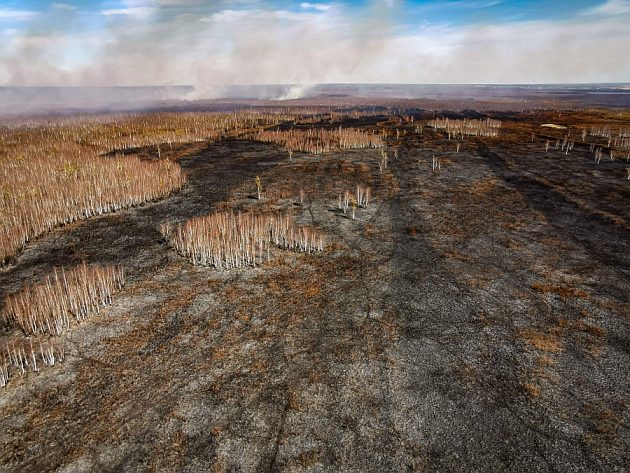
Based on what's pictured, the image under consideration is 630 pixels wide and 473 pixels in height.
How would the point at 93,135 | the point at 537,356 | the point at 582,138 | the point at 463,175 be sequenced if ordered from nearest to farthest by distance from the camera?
the point at 537,356
the point at 463,175
the point at 582,138
the point at 93,135

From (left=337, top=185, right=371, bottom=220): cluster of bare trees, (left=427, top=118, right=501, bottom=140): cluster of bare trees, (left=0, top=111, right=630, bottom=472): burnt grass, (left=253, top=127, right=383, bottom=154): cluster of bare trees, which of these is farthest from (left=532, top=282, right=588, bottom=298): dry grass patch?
(left=427, top=118, right=501, bottom=140): cluster of bare trees

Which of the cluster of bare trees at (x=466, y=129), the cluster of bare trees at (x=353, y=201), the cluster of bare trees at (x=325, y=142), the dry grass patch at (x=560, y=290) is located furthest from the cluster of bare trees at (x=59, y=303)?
the cluster of bare trees at (x=466, y=129)

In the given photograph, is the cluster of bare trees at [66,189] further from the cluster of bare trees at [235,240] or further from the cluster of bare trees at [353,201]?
the cluster of bare trees at [353,201]

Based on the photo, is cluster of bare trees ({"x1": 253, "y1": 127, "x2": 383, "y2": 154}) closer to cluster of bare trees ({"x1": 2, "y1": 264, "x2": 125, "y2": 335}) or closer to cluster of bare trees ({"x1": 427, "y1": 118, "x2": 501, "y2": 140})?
cluster of bare trees ({"x1": 427, "y1": 118, "x2": 501, "y2": 140})

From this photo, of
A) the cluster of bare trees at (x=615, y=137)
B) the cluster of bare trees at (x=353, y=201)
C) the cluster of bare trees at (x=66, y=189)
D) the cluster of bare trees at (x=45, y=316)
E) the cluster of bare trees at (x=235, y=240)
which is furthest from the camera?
the cluster of bare trees at (x=615, y=137)

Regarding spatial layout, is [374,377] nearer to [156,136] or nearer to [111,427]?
[111,427]

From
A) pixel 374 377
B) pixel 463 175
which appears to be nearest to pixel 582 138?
pixel 463 175
